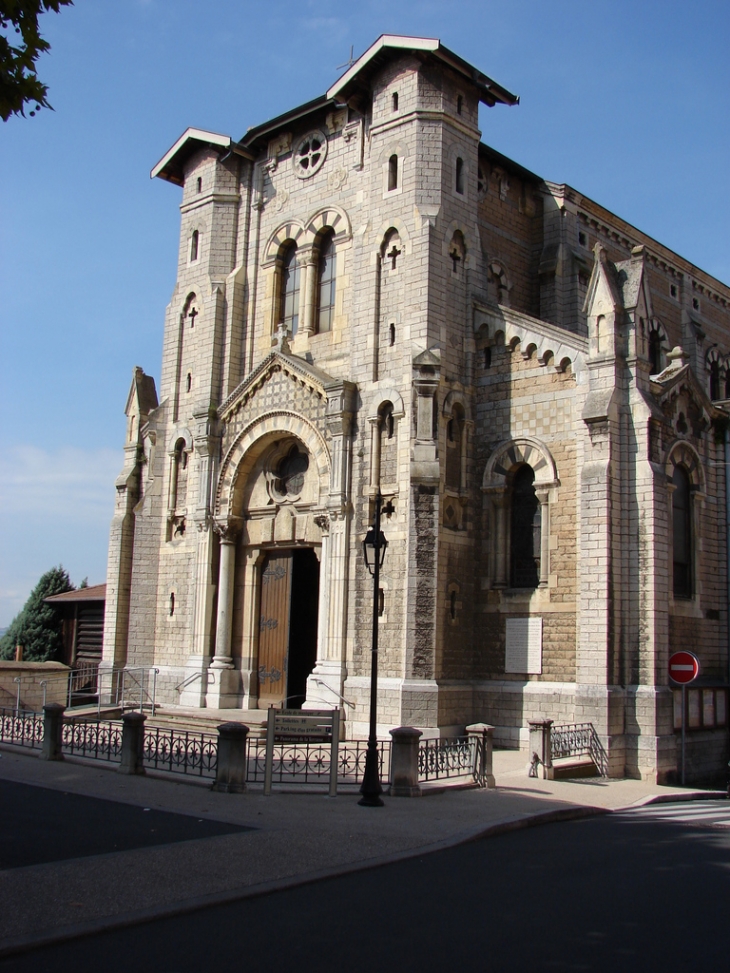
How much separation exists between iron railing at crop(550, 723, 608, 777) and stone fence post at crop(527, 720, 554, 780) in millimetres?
651

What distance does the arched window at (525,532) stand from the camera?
2108 centimetres

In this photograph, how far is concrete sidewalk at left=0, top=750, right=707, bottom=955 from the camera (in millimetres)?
8297

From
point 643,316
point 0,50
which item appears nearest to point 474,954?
point 0,50

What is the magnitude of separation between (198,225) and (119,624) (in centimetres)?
1157

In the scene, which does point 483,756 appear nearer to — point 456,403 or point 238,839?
point 238,839

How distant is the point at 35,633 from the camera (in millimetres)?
36125

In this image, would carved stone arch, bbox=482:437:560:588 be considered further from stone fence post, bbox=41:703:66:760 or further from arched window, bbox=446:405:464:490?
stone fence post, bbox=41:703:66:760

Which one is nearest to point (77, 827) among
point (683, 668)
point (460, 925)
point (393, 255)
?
point (460, 925)

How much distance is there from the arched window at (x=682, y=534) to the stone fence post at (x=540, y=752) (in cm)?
594

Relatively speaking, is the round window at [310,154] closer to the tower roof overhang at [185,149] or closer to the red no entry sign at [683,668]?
the tower roof overhang at [185,149]

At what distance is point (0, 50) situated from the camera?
789cm

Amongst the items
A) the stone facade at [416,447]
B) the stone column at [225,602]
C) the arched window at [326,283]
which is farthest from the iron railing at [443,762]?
the arched window at [326,283]

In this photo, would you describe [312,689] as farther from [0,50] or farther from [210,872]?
[0,50]

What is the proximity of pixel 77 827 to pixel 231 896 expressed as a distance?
3.74 m
